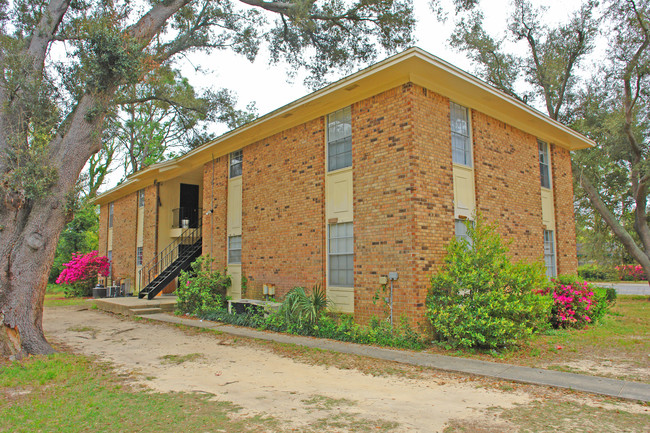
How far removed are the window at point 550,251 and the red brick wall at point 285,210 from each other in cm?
699

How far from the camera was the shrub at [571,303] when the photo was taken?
1075 centimetres

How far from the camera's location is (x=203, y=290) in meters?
13.5

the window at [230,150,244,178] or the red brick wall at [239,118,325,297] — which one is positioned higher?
the window at [230,150,244,178]

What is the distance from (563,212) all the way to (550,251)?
1.54 m

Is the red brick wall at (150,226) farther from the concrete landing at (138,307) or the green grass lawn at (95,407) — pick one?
the green grass lawn at (95,407)

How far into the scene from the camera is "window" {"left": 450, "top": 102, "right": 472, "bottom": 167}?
10320 millimetres

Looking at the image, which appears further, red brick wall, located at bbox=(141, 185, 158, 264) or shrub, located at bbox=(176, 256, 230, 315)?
red brick wall, located at bbox=(141, 185, 158, 264)

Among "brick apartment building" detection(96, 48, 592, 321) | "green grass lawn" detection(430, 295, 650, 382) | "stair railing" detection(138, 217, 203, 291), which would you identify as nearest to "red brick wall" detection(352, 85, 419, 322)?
"brick apartment building" detection(96, 48, 592, 321)

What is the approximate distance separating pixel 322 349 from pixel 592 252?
70.1ft

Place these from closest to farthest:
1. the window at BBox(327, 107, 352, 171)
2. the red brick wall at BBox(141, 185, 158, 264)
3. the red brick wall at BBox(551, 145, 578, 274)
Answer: the window at BBox(327, 107, 352, 171), the red brick wall at BBox(551, 145, 578, 274), the red brick wall at BBox(141, 185, 158, 264)

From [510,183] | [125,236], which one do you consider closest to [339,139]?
[510,183]

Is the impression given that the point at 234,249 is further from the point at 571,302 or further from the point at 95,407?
the point at 571,302

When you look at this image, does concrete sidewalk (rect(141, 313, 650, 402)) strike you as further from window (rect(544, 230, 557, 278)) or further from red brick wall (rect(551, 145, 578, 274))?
red brick wall (rect(551, 145, 578, 274))

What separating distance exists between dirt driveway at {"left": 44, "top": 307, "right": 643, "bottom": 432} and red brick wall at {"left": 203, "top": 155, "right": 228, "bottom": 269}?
195 inches
